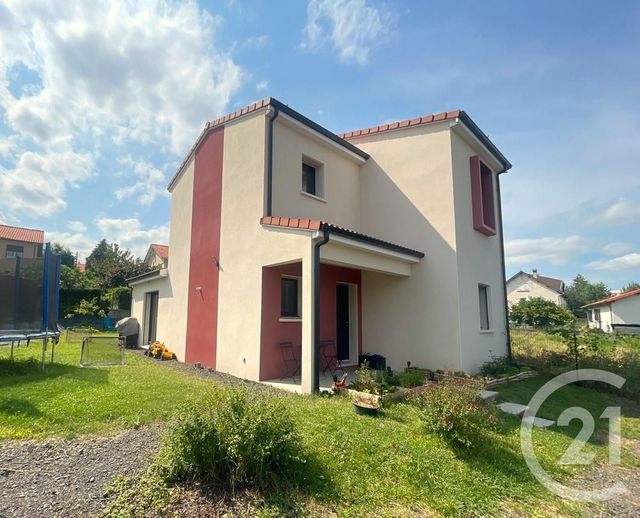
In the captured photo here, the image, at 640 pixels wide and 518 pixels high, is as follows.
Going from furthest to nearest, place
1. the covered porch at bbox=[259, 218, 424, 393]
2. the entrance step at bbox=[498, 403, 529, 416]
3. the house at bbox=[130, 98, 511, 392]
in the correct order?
the house at bbox=[130, 98, 511, 392] → the covered porch at bbox=[259, 218, 424, 393] → the entrance step at bbox=[498, 403, 529, 416]

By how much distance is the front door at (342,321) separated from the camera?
469 inches

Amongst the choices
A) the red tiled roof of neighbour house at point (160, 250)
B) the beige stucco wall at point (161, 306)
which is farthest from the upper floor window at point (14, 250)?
the beige stucco wall at point (161, 306)

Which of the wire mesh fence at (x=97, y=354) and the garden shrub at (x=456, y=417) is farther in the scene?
the wire mesh fence at (x=97, y=354)

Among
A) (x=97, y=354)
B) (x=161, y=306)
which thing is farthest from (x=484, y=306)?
(x=97, y=354)

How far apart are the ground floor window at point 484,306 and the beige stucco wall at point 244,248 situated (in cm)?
734

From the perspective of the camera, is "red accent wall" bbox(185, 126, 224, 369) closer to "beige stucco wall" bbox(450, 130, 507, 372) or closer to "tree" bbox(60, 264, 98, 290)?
"beige stucco wall" bbox(450, 130, 507, 372)

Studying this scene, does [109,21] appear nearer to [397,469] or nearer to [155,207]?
[397,469]

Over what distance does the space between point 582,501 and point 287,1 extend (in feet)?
37.1

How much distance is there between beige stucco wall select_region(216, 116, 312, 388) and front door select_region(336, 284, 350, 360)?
126 inches

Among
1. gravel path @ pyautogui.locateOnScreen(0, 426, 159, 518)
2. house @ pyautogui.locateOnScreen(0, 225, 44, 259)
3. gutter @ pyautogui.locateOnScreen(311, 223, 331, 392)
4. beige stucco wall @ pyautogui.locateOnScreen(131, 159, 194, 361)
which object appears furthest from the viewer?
house @ pyautogui.locateOnScreen(0, 225, 44, 259)

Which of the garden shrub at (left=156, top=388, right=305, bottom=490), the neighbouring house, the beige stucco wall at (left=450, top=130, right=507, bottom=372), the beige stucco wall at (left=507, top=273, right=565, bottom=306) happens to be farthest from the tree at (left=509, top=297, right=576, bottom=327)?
the garden shrub at (left=156, top=388, right=305, bottom=490)

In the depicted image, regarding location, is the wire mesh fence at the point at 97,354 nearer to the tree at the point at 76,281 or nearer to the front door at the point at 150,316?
the front door at the point at 150,316

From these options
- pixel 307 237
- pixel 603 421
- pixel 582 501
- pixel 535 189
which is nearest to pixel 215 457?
pixel 582 501

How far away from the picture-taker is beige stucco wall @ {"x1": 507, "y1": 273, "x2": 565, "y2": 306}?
52.7 m
